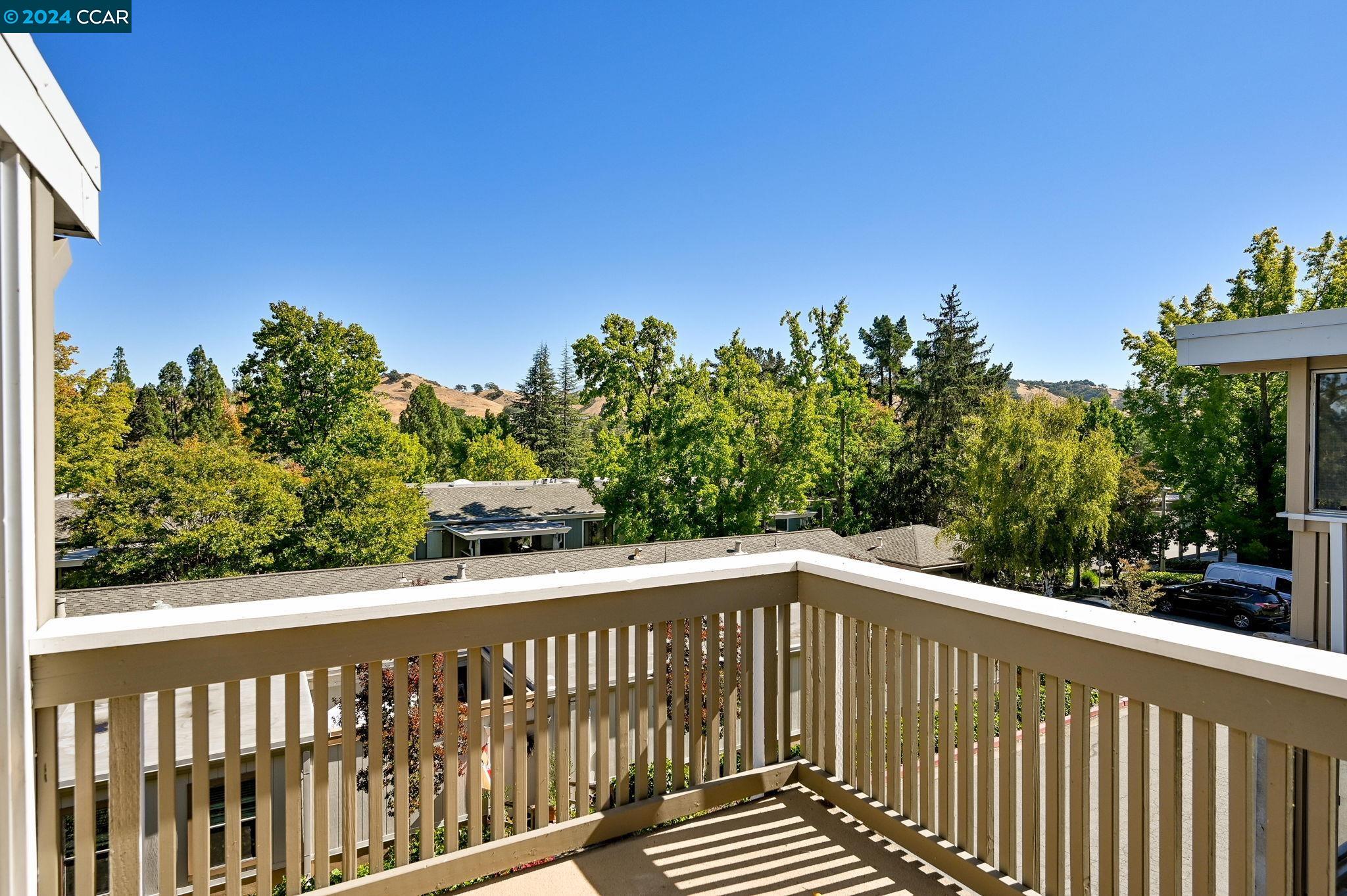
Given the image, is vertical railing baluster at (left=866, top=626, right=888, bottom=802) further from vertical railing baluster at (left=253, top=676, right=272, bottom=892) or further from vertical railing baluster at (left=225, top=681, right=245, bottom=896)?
vertical railing baluster at (left=225, top=681, right=245, bottom=896)

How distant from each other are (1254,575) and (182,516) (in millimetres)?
23971

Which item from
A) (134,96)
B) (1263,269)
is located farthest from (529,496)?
(1263,269)

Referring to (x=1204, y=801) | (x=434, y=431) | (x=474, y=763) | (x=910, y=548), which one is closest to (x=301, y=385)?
(x=434, y=431)

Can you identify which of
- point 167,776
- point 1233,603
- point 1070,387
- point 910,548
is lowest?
point 1233,603

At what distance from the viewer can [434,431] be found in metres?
33.0

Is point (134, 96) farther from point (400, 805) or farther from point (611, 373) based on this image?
point (400, 805)

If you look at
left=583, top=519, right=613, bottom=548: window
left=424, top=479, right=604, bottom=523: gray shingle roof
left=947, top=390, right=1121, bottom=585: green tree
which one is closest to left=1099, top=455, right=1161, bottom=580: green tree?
left=947, top=390, right=1121, bottom=585: green tree

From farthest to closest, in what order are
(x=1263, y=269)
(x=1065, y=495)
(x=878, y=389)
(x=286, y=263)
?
1. (x=878, y=389)
2. (x=286, y=263)
3. (x=1263, y=269)
4. (x=1065, y=495)

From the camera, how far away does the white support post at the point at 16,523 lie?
3.50 ft

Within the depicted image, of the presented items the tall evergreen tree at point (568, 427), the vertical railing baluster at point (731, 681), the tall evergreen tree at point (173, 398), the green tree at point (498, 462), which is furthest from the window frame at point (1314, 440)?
the tall evergreen tree at point (568, 427)

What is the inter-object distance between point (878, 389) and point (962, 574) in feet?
43.9

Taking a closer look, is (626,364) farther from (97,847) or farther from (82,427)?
(97,847)

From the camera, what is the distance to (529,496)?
23.2 m

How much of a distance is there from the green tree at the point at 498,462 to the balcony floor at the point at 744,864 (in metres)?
28.6
